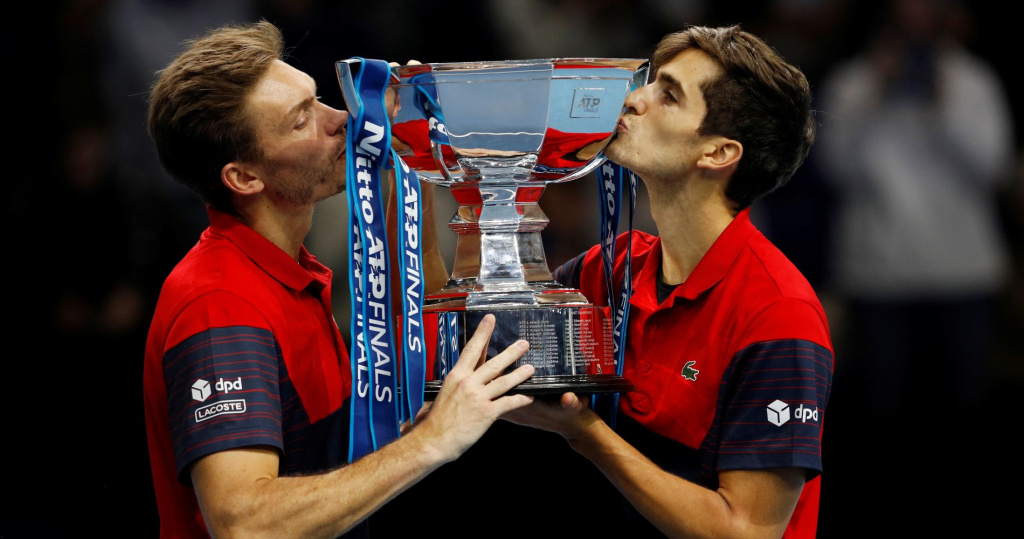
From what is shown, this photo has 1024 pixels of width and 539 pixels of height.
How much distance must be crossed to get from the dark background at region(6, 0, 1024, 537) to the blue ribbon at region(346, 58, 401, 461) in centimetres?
50

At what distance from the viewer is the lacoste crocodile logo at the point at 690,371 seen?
242 centimetres

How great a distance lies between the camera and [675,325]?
8.24 ft

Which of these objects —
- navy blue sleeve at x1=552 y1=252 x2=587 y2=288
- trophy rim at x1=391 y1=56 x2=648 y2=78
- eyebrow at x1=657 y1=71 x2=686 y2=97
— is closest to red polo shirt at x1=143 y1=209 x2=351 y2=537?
trophy rim at x1=391 y1=56 x2=648 y2=78

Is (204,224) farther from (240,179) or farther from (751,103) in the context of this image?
(751,103)

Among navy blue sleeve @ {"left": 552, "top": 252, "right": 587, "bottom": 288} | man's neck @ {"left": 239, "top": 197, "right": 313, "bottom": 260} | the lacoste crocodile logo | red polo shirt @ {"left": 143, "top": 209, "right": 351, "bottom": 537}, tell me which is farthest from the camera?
navy blue sleeve @ {"left": 552, "top": 252, "right": 587, "bottom": 288}

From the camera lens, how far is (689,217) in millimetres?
2602

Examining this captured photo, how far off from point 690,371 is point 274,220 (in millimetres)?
990

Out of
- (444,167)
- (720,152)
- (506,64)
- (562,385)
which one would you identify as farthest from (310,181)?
(720,152)

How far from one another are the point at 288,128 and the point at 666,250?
3.03 ft

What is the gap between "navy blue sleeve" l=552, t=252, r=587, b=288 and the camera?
2938mm

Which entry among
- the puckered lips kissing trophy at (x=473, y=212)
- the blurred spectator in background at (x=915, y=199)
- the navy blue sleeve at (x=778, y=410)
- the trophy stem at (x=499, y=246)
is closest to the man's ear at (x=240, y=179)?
the puckered lips kissing trophy at (x=473, y=212)

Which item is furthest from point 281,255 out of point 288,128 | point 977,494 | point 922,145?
point 922,145

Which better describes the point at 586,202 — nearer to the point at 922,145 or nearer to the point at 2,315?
the point at 922,145

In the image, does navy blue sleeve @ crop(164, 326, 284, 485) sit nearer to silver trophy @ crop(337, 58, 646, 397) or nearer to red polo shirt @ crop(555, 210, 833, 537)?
silver trophy @ crop(337, 58, 646, 397)
